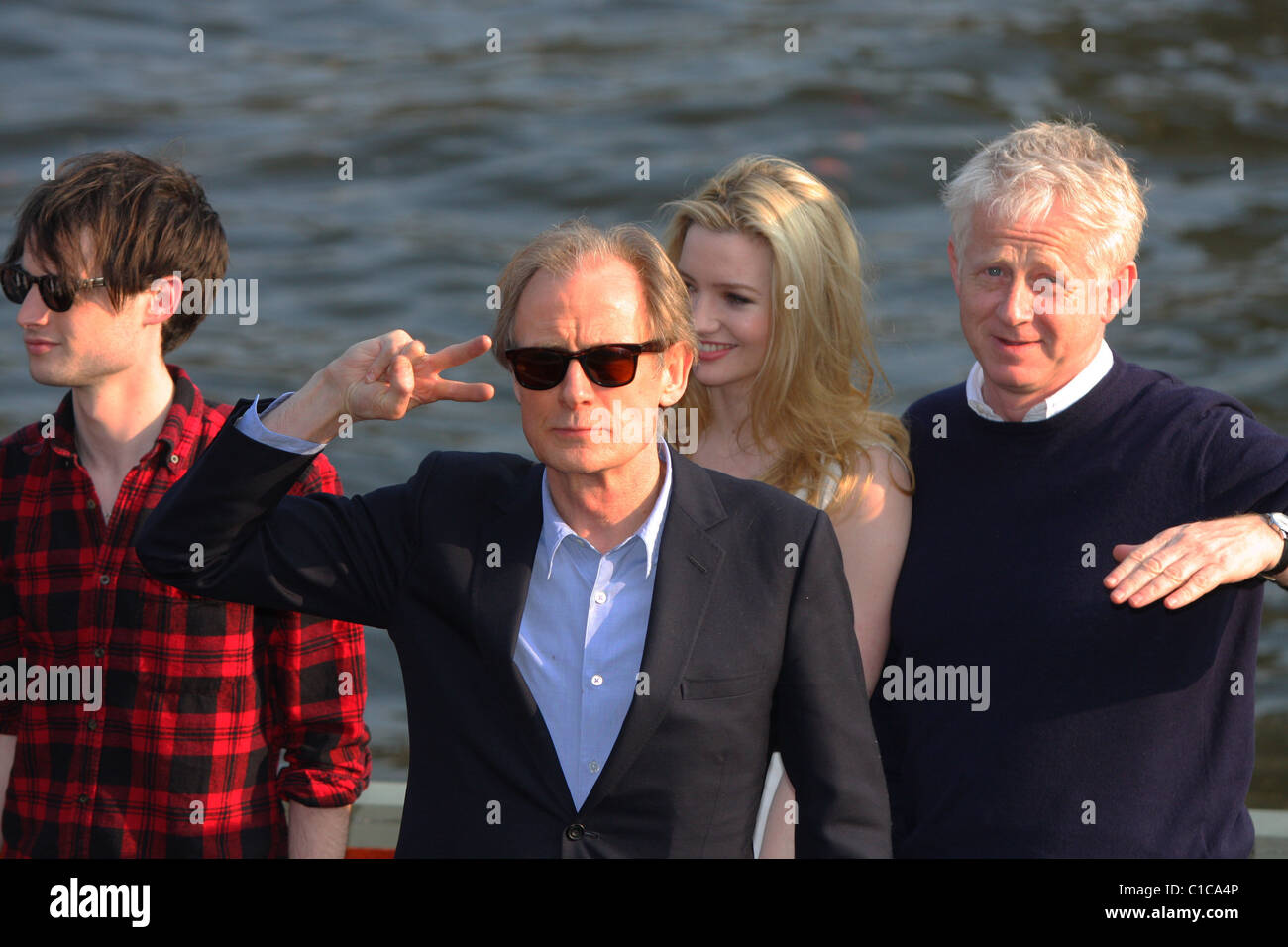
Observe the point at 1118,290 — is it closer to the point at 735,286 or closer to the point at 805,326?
the point at 805,326

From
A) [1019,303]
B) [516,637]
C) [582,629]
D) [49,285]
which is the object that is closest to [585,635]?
[582,629]

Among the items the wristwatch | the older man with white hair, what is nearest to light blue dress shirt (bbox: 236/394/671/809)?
the older man with white hair

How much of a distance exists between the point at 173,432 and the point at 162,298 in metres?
0.29

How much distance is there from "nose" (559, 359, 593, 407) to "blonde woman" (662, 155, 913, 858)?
102cm

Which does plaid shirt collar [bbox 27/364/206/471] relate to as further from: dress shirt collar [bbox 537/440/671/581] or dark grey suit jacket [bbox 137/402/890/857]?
dress shirt collar [bbox 537/440/671/581]

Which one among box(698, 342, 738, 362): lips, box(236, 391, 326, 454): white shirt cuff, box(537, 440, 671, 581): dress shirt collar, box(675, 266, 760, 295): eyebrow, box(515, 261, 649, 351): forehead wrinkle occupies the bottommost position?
box(537, 440, 671, 581): dress shirt collar

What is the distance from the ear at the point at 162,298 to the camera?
3.48 m

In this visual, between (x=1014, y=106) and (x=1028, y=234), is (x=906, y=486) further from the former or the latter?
(x=1014, y=106)

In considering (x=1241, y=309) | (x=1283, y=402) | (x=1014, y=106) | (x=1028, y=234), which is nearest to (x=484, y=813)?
(x=1028, y=234)

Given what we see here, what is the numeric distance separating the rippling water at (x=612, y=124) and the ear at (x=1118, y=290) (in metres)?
11.9

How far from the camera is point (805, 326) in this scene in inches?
154

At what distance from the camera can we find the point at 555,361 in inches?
112

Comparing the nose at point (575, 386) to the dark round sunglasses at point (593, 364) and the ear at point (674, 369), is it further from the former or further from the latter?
the ear at point (674, 369)

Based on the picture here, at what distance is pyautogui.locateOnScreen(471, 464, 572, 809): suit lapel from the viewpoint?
283 centimetres
